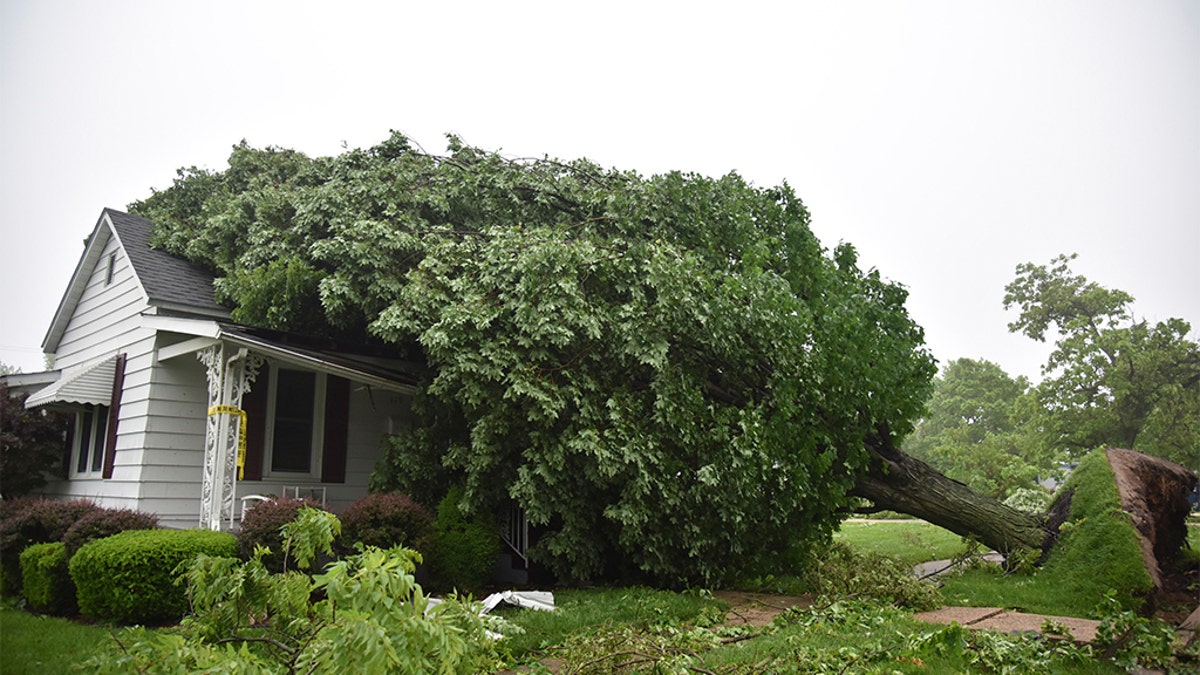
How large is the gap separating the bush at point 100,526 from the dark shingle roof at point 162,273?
334cm

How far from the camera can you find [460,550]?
8.69m

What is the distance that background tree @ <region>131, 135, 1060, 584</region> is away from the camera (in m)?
8.55

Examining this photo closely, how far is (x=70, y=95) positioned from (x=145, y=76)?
0.89 metres

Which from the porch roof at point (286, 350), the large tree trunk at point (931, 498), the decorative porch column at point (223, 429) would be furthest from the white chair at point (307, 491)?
the large tree trunk at point (931, 498)

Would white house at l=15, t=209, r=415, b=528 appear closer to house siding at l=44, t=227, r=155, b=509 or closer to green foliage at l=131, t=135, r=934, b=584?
house siding at l=44, t=227, r=155, b=509

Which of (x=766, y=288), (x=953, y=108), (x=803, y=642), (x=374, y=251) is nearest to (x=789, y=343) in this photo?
(x=766, y=288)

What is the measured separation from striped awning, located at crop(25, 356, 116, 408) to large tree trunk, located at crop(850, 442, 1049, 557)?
11104 millimetres

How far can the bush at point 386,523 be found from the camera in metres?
8.30

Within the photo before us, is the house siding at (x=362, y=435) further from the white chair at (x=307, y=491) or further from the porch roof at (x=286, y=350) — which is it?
the porch roof at (x=286, y=350)

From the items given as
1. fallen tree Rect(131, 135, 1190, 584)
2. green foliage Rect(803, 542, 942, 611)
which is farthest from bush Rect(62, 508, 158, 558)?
green foliage Rect(803, 542, 942, 611)

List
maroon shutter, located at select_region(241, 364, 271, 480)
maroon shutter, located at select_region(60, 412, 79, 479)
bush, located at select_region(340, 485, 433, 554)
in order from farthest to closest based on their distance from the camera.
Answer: maroon shutter, located at select_region(60, 412, 79, 479), maroon shutter, located at select_region(241, 364, 271, 480), bush, located at select_region(340, 485, 433, 554)

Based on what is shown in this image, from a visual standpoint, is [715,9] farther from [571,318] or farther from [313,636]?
[313,636]

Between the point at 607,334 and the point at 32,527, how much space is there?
7.47 meters

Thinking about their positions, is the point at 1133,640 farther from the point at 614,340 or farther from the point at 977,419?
the point at 977,419
